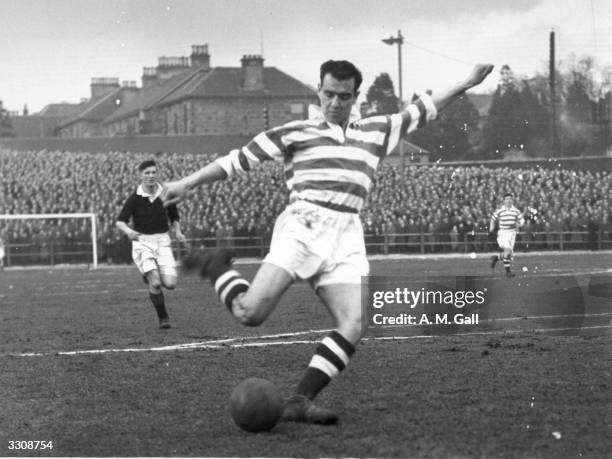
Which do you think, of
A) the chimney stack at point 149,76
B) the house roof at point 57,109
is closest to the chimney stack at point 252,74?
the chimney stack at point 149,76

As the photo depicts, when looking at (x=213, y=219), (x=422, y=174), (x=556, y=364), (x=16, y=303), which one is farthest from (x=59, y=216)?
(x=556, y=364)

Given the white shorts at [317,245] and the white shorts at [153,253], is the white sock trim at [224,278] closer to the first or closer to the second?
the white shorts at [317,245]

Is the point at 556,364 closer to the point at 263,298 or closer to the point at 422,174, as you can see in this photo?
the point at 263,298

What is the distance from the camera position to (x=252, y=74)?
51.3 metres

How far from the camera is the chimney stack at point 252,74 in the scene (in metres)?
48.8

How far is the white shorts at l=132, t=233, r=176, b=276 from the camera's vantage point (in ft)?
41.8

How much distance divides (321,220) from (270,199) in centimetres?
2719

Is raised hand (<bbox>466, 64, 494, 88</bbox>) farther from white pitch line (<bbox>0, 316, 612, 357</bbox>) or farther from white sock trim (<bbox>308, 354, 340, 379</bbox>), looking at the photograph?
white pitch line (<bbox>0, 316, 612, 357</bbox>)

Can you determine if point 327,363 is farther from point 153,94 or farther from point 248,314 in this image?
point 153,94

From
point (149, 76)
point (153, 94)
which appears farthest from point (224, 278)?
point (149, 76)

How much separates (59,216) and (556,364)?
2866 centimetres

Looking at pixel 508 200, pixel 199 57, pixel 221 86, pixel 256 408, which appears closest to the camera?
pixel 256 408

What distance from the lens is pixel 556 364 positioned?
8305mm

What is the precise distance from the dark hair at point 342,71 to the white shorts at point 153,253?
6907 mm
